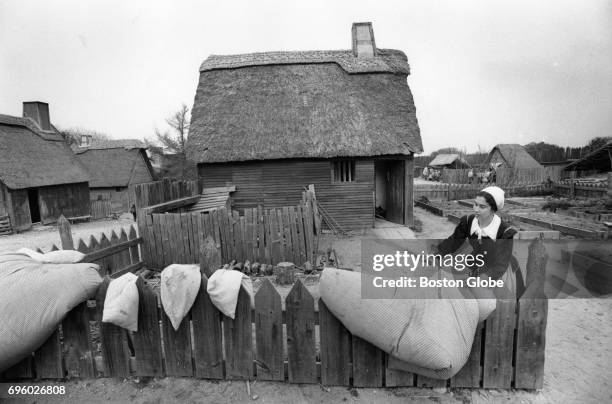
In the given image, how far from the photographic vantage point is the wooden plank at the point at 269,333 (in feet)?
9.85

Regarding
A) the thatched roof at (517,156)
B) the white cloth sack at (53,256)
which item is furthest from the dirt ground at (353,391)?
the thatched roof at (517,156)

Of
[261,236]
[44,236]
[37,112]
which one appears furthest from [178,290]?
[37,112]

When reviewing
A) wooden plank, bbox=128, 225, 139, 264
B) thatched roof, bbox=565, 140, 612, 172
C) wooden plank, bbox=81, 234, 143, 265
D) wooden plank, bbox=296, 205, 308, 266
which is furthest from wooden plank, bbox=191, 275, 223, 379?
thatched roof, bbox=565, 140, 612, 172

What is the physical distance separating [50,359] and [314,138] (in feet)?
33.2

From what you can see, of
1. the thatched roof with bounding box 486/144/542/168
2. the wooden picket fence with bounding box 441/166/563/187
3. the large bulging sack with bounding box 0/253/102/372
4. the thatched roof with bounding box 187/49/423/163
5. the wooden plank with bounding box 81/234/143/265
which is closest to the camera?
the large bulging sack with bounding box 0/253/102/372

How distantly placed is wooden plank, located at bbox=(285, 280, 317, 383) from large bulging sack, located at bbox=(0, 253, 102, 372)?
1891 millimetres

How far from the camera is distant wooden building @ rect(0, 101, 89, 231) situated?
53.1 ft

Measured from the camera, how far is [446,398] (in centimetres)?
283

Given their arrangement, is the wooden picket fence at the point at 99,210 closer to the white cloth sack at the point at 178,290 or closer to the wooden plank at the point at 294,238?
the wooden plank at the point at 294,238

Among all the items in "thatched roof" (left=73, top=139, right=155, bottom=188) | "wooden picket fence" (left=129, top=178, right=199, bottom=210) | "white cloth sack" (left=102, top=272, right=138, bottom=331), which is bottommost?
"white cloth sack" (left=102, top=272, right=138, bottom=331)

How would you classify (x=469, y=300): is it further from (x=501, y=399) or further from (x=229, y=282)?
(x=229, y=282)

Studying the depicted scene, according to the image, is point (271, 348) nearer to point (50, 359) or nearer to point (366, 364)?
point (366, 364)

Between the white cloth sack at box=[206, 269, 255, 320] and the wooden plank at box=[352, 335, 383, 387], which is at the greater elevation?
the white cloth sack at box=[206, 269, 255, 320]

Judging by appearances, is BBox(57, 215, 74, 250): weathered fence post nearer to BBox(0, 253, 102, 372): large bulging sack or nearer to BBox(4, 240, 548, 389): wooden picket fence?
BBox(0, 253, 102, 372): large bulging sack
